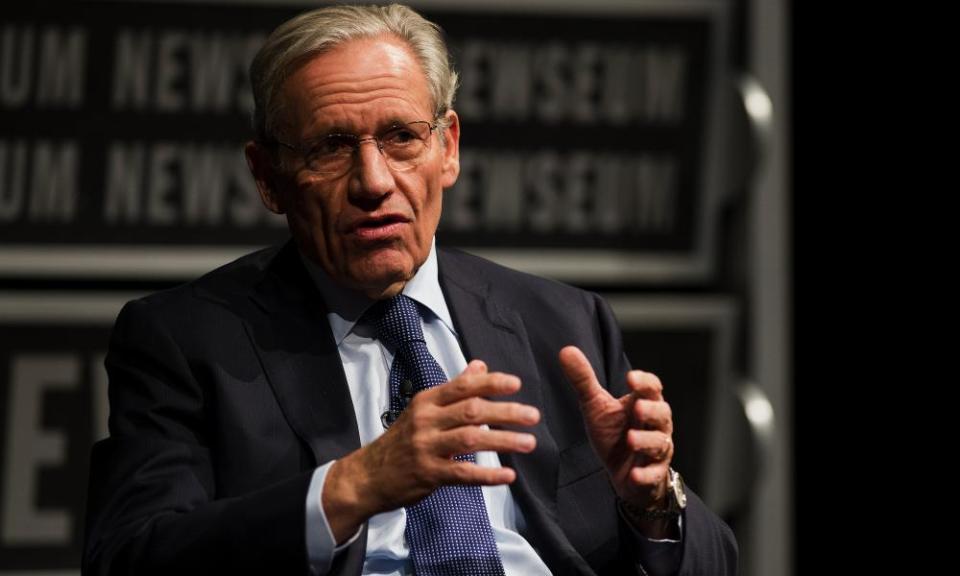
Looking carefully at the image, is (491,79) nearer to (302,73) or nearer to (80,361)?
(80,361)

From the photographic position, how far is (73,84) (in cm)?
306

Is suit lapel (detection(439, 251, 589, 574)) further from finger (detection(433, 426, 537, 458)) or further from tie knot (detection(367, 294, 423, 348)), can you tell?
finger (detection(433, 426, 537, 458))

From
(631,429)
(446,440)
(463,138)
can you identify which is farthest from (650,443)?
(463,138)

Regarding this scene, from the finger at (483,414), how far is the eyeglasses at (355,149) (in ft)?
1.52

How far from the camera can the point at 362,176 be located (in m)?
1.82

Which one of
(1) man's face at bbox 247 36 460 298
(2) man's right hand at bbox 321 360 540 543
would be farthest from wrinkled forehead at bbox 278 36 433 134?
(2) man's right hand at bbox 321 360 540 543

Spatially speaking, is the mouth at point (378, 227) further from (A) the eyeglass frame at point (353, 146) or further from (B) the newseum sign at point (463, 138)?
(B) the newseum sign at point (463, 138)

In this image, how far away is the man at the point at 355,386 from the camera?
5.34ft

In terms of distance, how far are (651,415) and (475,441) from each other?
0.82ft

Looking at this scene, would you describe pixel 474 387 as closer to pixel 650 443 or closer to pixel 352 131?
pixel 650 443

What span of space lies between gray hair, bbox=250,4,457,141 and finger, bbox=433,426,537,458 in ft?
1.93

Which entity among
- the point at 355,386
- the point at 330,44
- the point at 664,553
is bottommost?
the point at 664,553

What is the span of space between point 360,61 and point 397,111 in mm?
82

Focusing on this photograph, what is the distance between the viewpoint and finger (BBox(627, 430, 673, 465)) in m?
1.63
